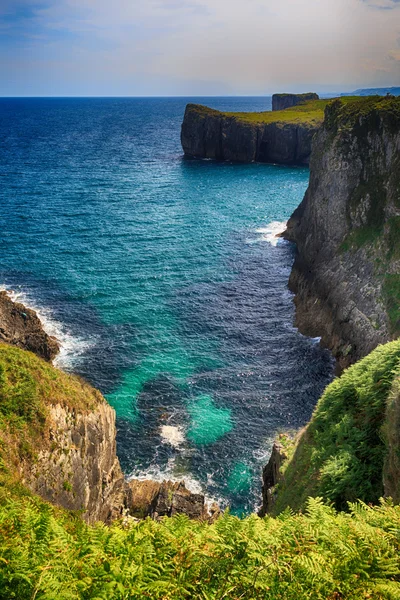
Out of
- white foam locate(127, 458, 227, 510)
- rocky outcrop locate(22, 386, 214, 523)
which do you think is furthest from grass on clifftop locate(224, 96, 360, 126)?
rocky outcrop locate(22, 386, 214, 523)

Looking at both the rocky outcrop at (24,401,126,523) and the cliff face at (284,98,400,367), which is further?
the cliff face at (284,98,400,367)

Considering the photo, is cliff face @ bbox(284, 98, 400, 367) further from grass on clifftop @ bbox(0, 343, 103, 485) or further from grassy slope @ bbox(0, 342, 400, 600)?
grassy slope @ bbox(0, 342, 400, 600)

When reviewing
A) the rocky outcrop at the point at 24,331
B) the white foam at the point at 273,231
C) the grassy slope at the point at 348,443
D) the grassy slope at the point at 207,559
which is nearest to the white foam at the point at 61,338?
the rocky outcrop at the point at 24,331

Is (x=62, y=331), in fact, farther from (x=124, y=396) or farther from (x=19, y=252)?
(x=19, y=252)

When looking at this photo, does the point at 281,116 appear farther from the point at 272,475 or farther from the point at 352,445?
the point at 352,445

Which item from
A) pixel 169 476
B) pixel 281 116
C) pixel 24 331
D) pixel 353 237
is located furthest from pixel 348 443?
pixel 281 116

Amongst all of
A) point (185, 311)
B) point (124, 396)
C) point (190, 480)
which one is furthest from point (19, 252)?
point (190, 480)
